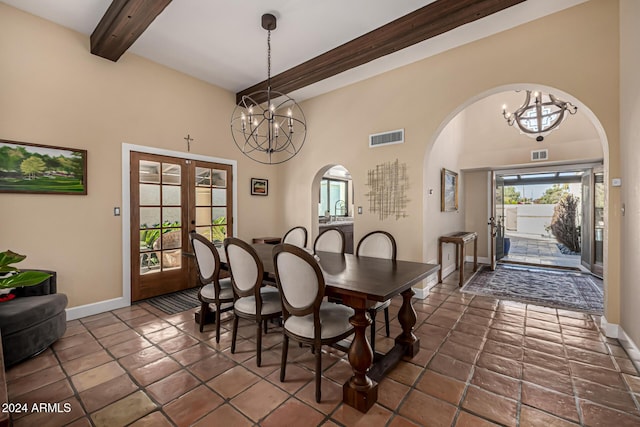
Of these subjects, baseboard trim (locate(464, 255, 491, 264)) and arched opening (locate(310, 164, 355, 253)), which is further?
arched opening (locate(310, 164, 355, 253))

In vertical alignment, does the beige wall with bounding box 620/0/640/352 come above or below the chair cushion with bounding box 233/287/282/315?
above

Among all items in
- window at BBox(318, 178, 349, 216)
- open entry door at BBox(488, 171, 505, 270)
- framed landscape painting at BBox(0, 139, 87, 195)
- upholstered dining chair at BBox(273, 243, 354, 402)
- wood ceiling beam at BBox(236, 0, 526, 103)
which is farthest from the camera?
window at BBox(318, 178, 349, 216)

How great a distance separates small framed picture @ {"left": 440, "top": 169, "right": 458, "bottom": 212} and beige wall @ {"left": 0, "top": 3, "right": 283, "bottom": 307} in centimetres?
420

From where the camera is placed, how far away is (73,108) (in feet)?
10.0

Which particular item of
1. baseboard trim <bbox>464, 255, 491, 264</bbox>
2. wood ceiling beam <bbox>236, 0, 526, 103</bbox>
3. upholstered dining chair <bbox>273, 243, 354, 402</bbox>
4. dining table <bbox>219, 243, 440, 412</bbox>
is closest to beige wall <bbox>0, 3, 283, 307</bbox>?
wood ceiling beam <bbox>236, 0, 526, 103</bbox>

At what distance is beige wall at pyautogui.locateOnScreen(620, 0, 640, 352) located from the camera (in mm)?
2154

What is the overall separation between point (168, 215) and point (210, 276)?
72.0 inches

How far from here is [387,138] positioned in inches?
157

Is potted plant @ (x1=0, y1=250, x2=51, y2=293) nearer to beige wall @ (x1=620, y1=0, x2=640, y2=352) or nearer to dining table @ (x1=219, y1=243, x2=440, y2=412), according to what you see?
dining table @ (x1=219, y1=243, x2=440, y2=412)

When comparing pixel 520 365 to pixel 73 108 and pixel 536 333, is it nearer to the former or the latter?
pixel 536 333

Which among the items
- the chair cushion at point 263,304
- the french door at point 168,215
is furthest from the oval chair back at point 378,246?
the french door at point 168,215

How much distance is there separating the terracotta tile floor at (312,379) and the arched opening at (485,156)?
1.69 meters

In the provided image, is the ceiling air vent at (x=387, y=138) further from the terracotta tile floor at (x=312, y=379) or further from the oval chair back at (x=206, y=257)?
the oval chair back at (x=206, y=257)

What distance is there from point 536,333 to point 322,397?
7.52 feet
